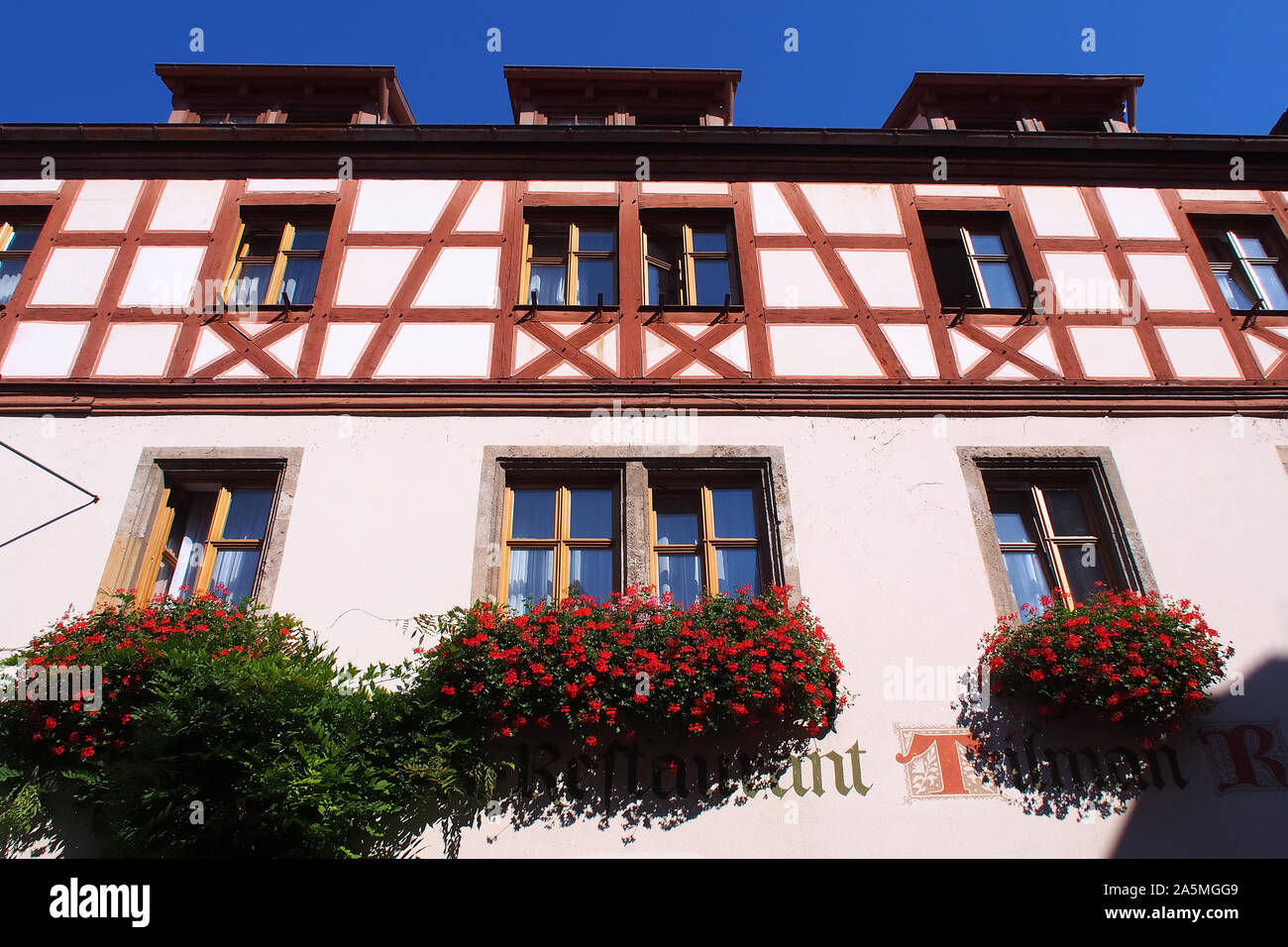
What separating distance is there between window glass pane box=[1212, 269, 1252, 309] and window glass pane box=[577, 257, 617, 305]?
5.53m

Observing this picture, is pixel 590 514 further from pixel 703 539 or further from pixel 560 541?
pixel 703 539

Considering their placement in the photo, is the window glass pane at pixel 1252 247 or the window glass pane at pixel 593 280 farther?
the window glass pane at pixel 1252 247

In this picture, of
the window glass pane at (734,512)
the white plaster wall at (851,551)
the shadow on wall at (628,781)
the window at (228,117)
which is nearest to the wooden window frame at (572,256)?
the white plaster wall at (851,551)

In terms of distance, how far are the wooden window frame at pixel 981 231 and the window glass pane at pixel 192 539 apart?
20.8ft

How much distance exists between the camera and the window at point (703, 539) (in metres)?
6.89

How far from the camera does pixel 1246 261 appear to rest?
30.1 ft

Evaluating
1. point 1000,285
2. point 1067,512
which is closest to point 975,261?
point 1000,285

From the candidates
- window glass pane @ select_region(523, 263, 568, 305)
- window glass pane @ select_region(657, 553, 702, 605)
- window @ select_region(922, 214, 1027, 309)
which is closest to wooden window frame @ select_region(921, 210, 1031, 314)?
window @ select_region(922, 214, 1027, 309)

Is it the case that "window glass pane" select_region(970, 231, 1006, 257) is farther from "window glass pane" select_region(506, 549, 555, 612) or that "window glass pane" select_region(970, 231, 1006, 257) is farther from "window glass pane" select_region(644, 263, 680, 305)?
"window glass pane" select_region(506, 549, 555, 612)

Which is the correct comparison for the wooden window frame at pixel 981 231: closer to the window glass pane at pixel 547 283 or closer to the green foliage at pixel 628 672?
the window glass pane at pixel 547 283

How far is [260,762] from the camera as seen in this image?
16.3 feet

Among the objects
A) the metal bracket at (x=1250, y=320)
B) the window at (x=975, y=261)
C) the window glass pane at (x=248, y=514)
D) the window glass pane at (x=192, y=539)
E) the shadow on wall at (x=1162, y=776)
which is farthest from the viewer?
the window at (x=975, y=261)

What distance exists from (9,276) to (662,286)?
231 inches

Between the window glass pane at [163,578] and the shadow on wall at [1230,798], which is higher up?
the window glass pane at [163,578]
